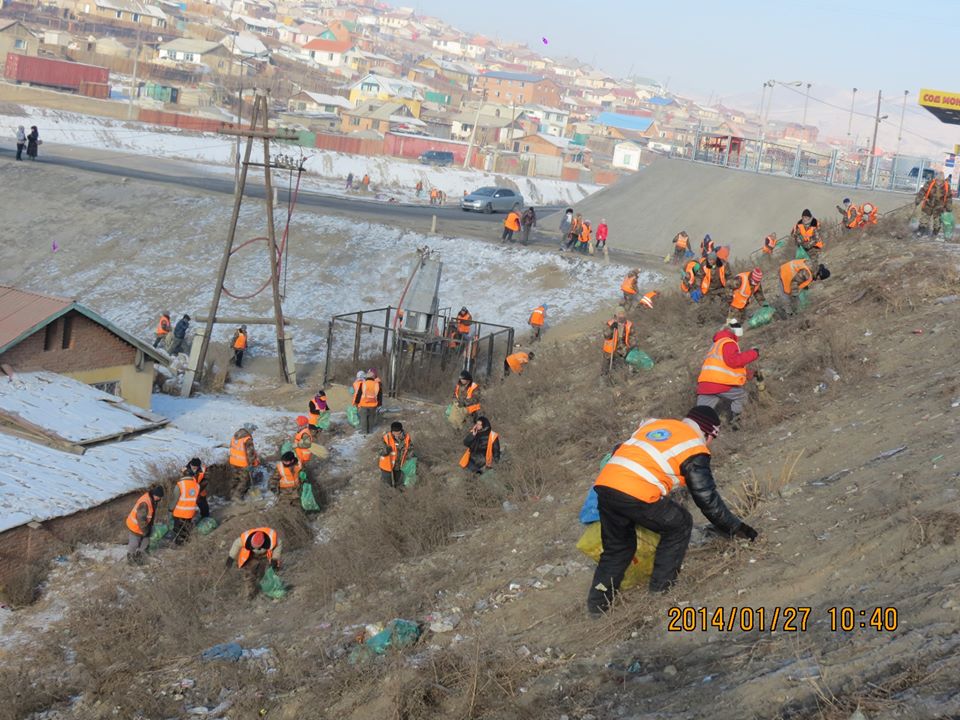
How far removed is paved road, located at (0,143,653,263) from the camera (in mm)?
37094

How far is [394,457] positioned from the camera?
48.2 feet

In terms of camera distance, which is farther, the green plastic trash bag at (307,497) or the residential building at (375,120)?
the residential building at (375,120)

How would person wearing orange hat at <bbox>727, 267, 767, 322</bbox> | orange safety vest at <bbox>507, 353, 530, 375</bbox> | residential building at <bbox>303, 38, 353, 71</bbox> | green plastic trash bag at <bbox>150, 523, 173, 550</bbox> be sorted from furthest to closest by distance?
residential building at <bbox>303, 38, 353, 71</bbox>
orange safety vest at <bbox>507, 353, 530, 375</bbox>
person wearing orange hat at <bbox>727, 267, 767, 322</bbox>
green plastic trash bag at <bbox>150, 523, 173, 550</bbox>

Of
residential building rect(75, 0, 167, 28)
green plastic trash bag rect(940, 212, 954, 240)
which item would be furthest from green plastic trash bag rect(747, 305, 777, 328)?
residential building rect(75, 0, 167, 28)

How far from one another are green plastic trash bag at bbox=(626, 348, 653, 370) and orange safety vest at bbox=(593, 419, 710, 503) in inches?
443

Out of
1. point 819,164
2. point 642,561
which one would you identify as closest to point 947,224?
Result: point 642,561

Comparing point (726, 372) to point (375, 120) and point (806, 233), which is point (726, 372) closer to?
point (806, 233)

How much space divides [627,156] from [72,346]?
105697mm

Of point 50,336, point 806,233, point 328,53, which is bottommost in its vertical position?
point 50,336

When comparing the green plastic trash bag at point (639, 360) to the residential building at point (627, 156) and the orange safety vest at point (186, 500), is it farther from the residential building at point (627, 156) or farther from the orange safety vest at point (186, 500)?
the residential building at point (627, 156)

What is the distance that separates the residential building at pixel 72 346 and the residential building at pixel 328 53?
160 metres

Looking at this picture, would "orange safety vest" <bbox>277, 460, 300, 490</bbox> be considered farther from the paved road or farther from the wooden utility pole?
the paved road

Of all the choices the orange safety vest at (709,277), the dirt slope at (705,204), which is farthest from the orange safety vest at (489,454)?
the dirt slope at (705,204)

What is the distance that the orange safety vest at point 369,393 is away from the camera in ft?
62.5
